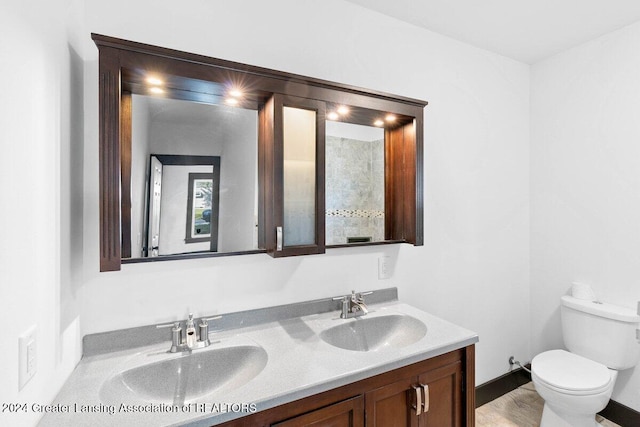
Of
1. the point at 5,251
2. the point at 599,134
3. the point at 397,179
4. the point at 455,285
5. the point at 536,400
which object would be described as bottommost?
the point at 536,400

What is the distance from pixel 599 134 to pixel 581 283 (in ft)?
3.29

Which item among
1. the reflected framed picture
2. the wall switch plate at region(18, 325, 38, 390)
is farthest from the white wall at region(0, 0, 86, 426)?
the reflected framed picture

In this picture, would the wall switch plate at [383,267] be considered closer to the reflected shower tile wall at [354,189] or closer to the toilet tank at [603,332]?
the reflected shower tile wall at [354,189]

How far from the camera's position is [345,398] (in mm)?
1099

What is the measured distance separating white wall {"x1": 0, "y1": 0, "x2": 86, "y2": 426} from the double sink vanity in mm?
151

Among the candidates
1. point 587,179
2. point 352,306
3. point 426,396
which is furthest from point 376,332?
point 587,179

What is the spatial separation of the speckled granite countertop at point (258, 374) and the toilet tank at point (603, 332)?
1229 mm

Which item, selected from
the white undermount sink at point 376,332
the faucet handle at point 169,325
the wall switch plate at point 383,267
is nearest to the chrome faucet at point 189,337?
the faucet handle at point 169,325

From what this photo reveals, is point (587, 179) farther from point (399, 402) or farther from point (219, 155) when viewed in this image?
point (219, 155)

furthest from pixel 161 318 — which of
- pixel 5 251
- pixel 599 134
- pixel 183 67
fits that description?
pixel 599 134

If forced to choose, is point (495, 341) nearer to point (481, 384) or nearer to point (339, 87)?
point (481, 384)

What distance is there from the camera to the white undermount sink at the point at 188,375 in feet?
3.58

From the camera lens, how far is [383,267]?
185cm

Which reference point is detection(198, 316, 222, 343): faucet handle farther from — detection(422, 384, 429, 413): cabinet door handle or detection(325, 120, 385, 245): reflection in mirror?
detection(422, 384, 429, 413): cabinet door handle
